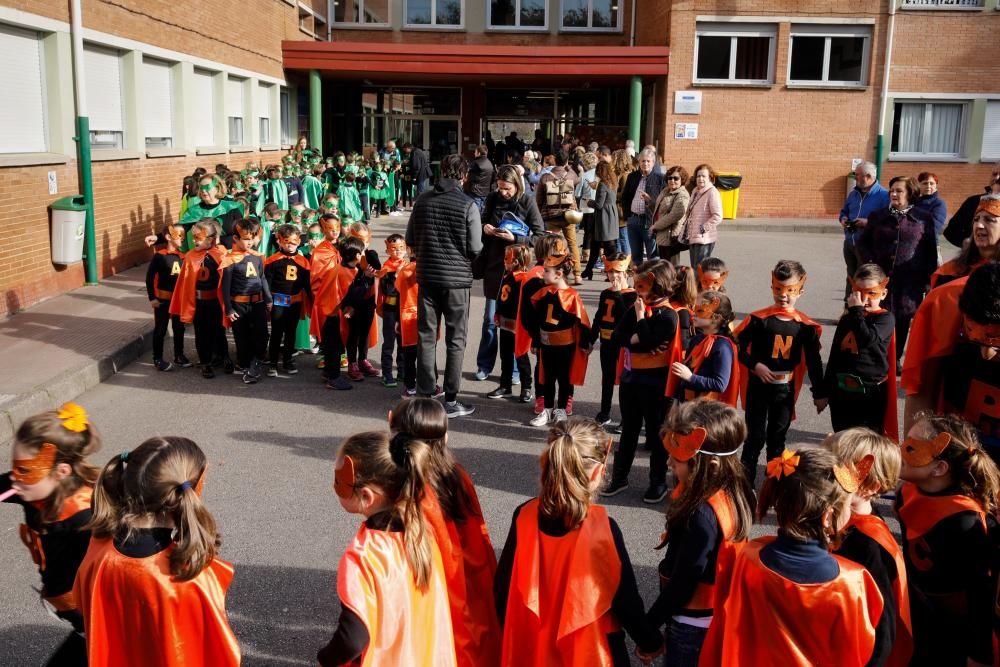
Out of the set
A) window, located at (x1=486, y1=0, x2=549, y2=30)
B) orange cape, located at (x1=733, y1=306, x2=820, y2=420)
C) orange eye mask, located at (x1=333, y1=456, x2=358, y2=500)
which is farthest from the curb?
window, located at (x1=486, y1=0, x2=549, y2=30)

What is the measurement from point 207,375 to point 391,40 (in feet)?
74.7

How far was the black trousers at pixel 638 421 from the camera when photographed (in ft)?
19.9

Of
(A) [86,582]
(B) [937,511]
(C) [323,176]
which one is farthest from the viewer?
(C) [323,176]

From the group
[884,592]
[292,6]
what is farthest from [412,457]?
[292,6]

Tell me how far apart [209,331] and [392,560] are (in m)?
6.56

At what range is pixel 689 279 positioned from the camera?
20.7 feet

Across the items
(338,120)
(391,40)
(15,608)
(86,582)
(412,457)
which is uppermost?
(391,40)

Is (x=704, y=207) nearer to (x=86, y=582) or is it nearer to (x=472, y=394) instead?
(x=472, y=394)

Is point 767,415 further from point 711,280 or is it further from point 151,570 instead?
point 151,570

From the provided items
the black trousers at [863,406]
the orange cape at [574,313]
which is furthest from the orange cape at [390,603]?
the orange cape at [574,313]

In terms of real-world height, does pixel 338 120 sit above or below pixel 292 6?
below

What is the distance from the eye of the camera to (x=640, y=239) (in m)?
13.7

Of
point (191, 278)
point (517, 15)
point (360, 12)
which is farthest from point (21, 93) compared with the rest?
point (517, 15)

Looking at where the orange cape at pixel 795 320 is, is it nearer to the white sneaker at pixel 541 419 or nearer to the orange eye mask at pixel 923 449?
the white sneaker at pixel 541 419
